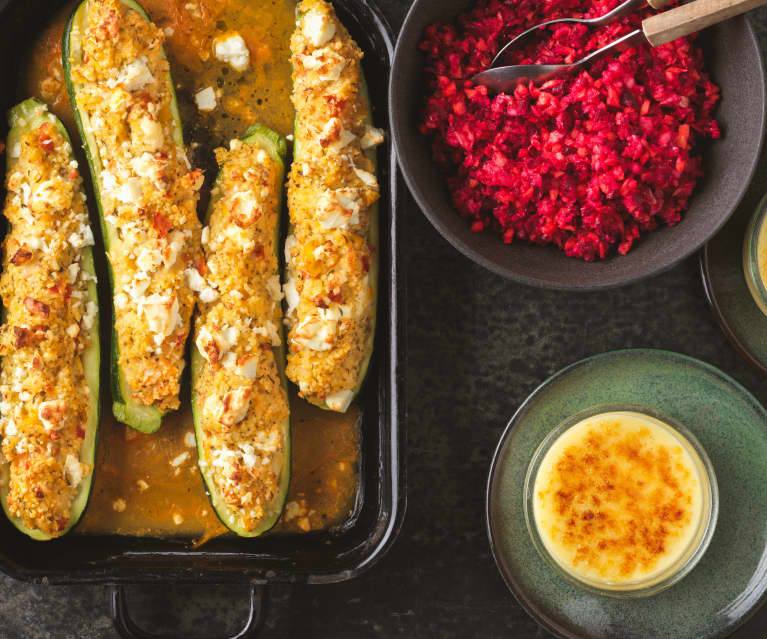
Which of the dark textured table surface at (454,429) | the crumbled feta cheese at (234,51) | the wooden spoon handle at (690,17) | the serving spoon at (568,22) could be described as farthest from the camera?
the dark textured table surface at (454,429)

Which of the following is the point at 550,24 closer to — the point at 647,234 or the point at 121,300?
the point at 647,234

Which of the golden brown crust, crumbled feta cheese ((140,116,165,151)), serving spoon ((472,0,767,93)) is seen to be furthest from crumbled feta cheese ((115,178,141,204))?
serving spoon ((472,0,767,93))

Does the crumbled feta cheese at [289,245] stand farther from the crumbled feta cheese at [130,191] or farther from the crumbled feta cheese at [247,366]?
the crumbled feta cheese at [130,191]

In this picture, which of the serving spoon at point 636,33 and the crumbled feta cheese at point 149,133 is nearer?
the serving spoon at point 636,33

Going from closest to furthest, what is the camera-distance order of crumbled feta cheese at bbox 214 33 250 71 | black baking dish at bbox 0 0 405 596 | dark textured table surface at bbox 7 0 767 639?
black baking dish at bbox 0 0 405 596
crumbled feta cheese at bbox 214 33 250 71
dark textured table surface at bbox 7 0 767 639

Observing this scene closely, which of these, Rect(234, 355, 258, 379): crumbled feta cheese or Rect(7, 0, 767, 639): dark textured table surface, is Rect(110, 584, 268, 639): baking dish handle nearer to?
Rect(7, 0, 767, 639): dark textured table surface

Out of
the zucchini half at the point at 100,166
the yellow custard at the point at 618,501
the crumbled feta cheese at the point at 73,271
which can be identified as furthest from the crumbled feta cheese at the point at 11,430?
the yellow custard at the point at 618,501
